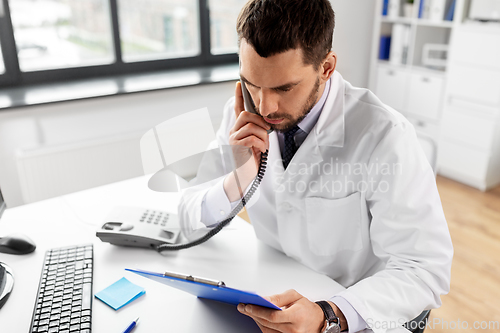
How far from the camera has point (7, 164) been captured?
2271 mm

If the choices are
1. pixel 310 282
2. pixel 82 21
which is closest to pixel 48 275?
pixel 310 282

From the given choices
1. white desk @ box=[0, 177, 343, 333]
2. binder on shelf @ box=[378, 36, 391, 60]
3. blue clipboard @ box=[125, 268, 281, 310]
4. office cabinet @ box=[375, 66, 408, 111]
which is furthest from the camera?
binder on shelf @ box=[378, 36, 391, 60]

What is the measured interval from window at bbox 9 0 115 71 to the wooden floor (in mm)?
2412

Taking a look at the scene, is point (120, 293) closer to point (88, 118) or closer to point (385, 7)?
point (88, 118)

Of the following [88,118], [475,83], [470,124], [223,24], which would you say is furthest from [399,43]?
[88,118]

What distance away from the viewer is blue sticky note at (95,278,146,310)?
905 mm

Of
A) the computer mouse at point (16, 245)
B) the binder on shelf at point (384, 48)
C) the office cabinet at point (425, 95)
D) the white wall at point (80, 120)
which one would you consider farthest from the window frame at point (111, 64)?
the computer mouse at point (16, 245)

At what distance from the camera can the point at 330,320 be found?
82 centimetres

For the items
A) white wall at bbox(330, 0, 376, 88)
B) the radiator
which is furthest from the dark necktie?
white wall at bbox(330, 0, 376, 88)

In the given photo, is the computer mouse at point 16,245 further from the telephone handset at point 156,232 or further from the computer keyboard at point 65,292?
the telephone handset at point 156,232

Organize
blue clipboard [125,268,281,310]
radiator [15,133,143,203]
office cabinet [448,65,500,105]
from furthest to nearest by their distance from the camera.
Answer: office cabinet [448,65,500,105] → radiator [15,133,143,203] → blue clipboard [125,268,281,310]

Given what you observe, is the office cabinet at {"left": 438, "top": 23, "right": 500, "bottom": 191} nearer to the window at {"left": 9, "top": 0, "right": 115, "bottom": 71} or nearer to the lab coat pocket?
the lab coat pocket

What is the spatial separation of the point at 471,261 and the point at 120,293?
1.93 metres

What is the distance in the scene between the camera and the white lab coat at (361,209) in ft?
2.92
